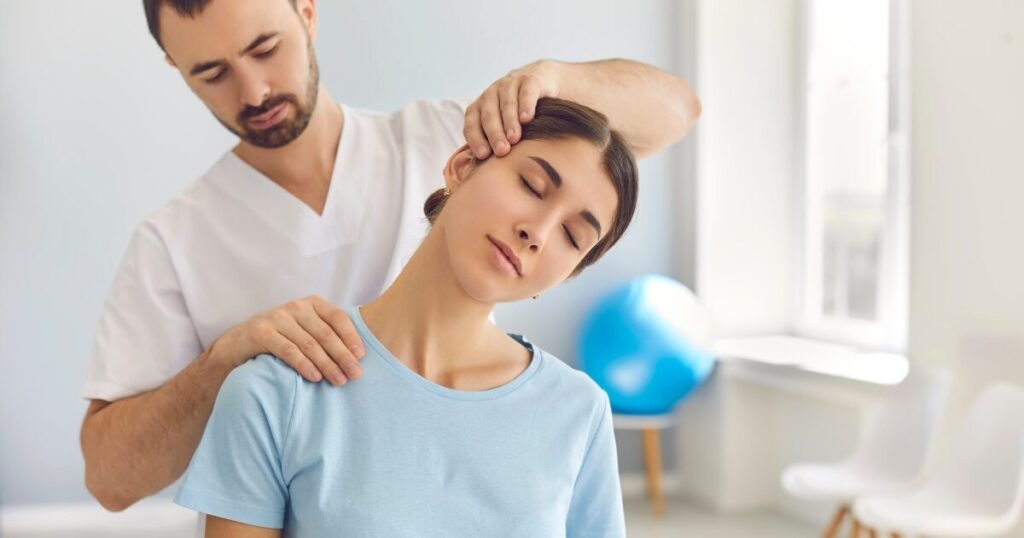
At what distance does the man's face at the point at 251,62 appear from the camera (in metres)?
1.43

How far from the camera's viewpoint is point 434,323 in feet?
3.53

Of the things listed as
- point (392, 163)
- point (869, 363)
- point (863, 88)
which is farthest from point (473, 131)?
point (863, 88)

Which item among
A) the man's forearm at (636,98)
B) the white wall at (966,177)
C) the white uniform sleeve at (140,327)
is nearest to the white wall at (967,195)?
the white wall at (966,177)

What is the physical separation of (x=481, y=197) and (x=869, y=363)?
9.52ft

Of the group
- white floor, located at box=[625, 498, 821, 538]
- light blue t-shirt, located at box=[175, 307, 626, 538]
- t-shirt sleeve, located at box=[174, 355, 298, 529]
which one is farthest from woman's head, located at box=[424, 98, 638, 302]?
white floor, located at box=[625, 498, 821, 538]

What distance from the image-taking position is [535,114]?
3.57 ft

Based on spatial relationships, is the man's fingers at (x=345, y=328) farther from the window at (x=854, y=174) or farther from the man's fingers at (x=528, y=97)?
the window at (x=854, y=174)

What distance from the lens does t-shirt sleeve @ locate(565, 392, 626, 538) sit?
1.10 metres

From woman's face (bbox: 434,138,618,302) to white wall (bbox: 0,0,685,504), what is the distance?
232 cm

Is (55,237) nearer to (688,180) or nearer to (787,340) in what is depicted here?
(688,180)

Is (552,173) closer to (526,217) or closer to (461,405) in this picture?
(526,217)

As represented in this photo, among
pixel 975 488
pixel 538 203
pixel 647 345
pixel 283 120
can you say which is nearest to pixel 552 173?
pixel 538 203

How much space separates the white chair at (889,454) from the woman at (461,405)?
2085mm

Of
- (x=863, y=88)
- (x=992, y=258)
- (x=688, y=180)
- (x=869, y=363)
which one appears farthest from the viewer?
(x=688, y=180)
